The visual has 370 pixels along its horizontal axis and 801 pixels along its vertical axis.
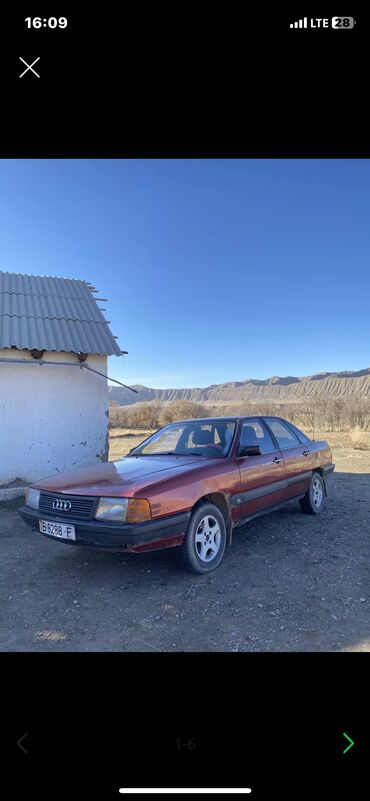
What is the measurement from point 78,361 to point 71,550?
3.98 meters

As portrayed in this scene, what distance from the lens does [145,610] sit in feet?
10.2

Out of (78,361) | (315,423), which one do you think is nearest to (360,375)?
(315,423)

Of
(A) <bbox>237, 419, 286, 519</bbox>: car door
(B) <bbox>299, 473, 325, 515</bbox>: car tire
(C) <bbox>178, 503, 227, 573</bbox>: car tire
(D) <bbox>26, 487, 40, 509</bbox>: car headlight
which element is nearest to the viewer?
(C) <bbox>178, 503, 227, 573</bbox>: car tire

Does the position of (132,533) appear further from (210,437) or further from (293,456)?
(293,456)

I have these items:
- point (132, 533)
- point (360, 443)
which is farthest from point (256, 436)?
point (360, 443)

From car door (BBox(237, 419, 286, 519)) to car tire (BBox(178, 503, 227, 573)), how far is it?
400 millimetres

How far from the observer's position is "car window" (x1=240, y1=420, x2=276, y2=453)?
462cm

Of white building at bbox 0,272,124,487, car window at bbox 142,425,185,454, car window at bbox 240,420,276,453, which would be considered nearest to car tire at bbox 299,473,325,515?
car window at bbox 240,420,276,453

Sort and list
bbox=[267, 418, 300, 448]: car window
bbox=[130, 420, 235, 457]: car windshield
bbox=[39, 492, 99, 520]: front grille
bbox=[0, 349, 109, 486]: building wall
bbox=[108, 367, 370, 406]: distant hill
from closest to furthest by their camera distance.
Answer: bbox=[39, 492, 99, 520]: front grille, bbox=[130, 420, 235, 457]: car windshield, bbox=[267, 418, 300, 448]: car window, bbox=[0, 349, 109, 486]: building wall, bbox=[108, 367, 370, 406]: distant hill

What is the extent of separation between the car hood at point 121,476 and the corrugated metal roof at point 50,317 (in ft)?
11.9

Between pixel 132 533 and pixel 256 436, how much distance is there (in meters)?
2.15
